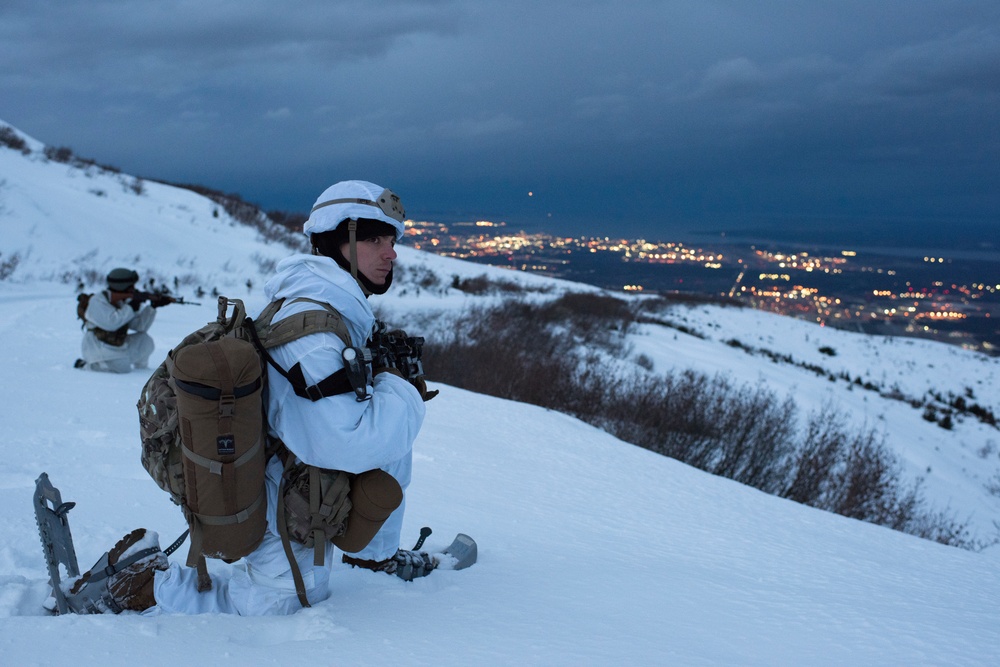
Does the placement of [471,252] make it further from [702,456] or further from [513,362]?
[702,456]

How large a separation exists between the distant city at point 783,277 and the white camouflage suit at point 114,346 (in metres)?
18.9

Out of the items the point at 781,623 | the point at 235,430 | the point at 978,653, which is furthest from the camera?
the point at 781,623

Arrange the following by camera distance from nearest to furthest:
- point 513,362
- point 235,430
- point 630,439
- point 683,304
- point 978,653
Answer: point 235,430 → point 978,653 → point 630,439 → point 513,362 → point 683,304

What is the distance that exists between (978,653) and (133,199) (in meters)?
28.1

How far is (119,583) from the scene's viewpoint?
7.34 feet

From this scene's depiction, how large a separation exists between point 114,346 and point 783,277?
162ft

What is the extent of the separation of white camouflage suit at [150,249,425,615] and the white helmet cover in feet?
0.53

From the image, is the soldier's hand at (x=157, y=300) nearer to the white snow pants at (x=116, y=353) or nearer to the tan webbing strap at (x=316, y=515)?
the white snow pants at (x=116, y=353)

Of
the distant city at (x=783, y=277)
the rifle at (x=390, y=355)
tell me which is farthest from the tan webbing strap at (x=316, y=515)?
the distant city at (x=783, y=277)

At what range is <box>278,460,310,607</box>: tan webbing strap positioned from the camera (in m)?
2.24

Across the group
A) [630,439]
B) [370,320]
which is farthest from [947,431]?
[370,320]

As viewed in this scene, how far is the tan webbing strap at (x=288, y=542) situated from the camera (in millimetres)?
2242

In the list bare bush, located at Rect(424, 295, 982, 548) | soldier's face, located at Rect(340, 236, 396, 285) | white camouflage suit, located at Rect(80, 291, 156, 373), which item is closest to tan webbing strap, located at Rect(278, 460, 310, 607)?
soldier's face, located at Rect(340, 236, 396, 285)

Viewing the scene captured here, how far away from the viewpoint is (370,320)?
2355 mm
